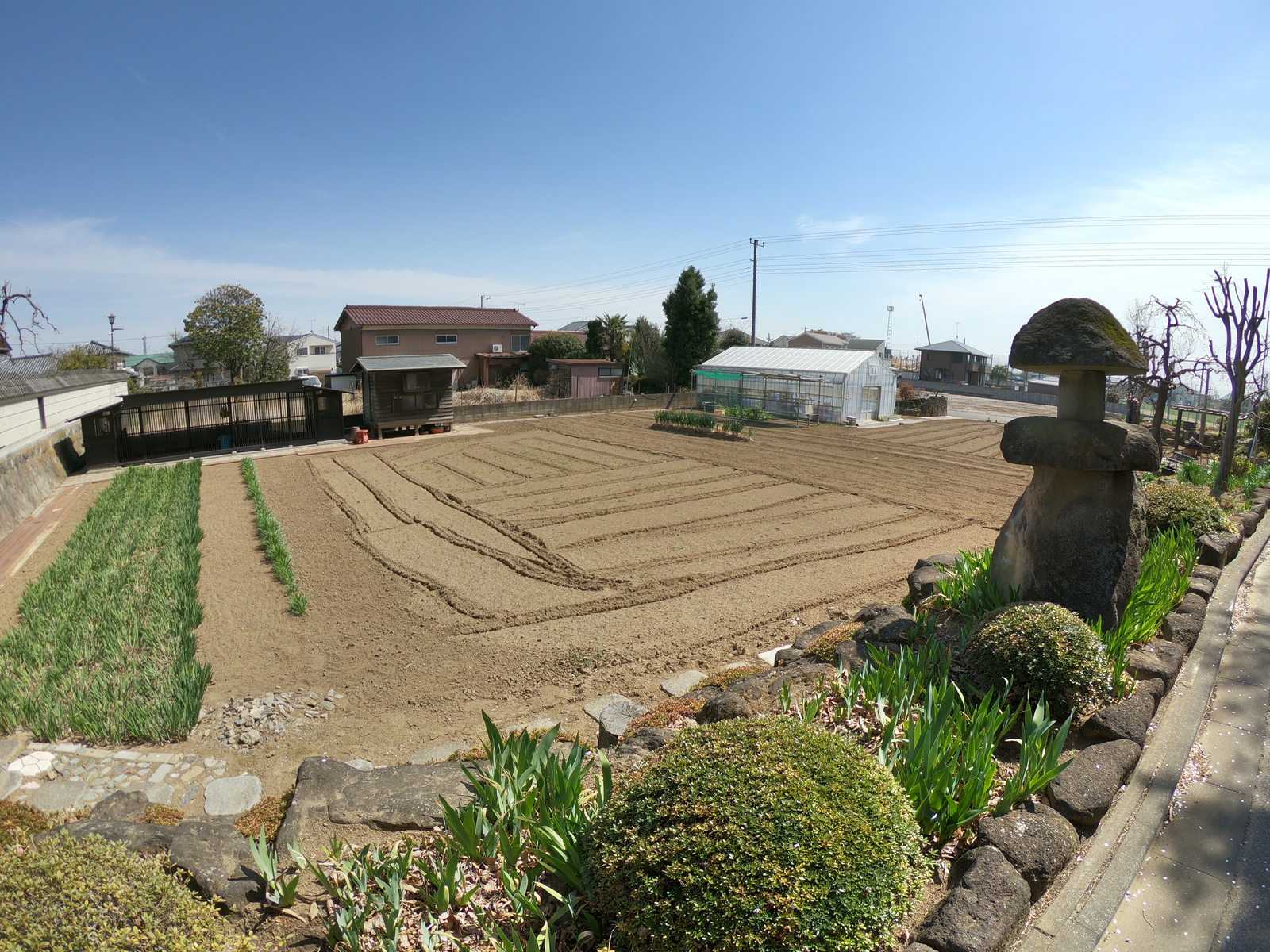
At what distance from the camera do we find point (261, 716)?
20.4ft

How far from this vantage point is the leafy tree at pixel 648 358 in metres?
38.8

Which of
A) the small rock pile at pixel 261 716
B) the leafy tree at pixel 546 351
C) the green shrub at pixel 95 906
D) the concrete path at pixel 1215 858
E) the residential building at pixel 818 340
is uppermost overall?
the residential building at pixel 818 340

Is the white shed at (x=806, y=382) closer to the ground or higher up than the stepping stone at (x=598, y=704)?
higher up

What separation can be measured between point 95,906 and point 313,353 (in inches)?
2520

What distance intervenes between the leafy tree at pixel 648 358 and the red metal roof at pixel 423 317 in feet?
23.0

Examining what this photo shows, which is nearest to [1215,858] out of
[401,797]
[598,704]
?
[598,704]

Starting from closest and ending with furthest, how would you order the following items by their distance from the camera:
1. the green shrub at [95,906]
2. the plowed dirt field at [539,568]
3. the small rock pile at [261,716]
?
1. the green shrub at [95,906]
2. the small rock pile at [261,716]
3. the plowed dirt field at [539,568]

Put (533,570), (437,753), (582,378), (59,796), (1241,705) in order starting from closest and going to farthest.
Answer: (59,796), (1241,705), (437,753), (533,570), (582,378)

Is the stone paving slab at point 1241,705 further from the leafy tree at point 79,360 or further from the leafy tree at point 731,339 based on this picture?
the leafy tree at point 731,339

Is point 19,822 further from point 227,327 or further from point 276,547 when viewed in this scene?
point 227,327

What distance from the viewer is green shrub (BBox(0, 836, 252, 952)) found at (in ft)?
6.92

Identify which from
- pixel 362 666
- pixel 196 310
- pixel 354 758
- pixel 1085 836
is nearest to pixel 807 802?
pixel 1085 836

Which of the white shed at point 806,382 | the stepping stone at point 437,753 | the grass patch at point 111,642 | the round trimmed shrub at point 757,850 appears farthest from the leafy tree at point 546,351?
the round trimmed shrub at point 757,850

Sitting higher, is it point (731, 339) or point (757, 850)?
point (731, 339)
